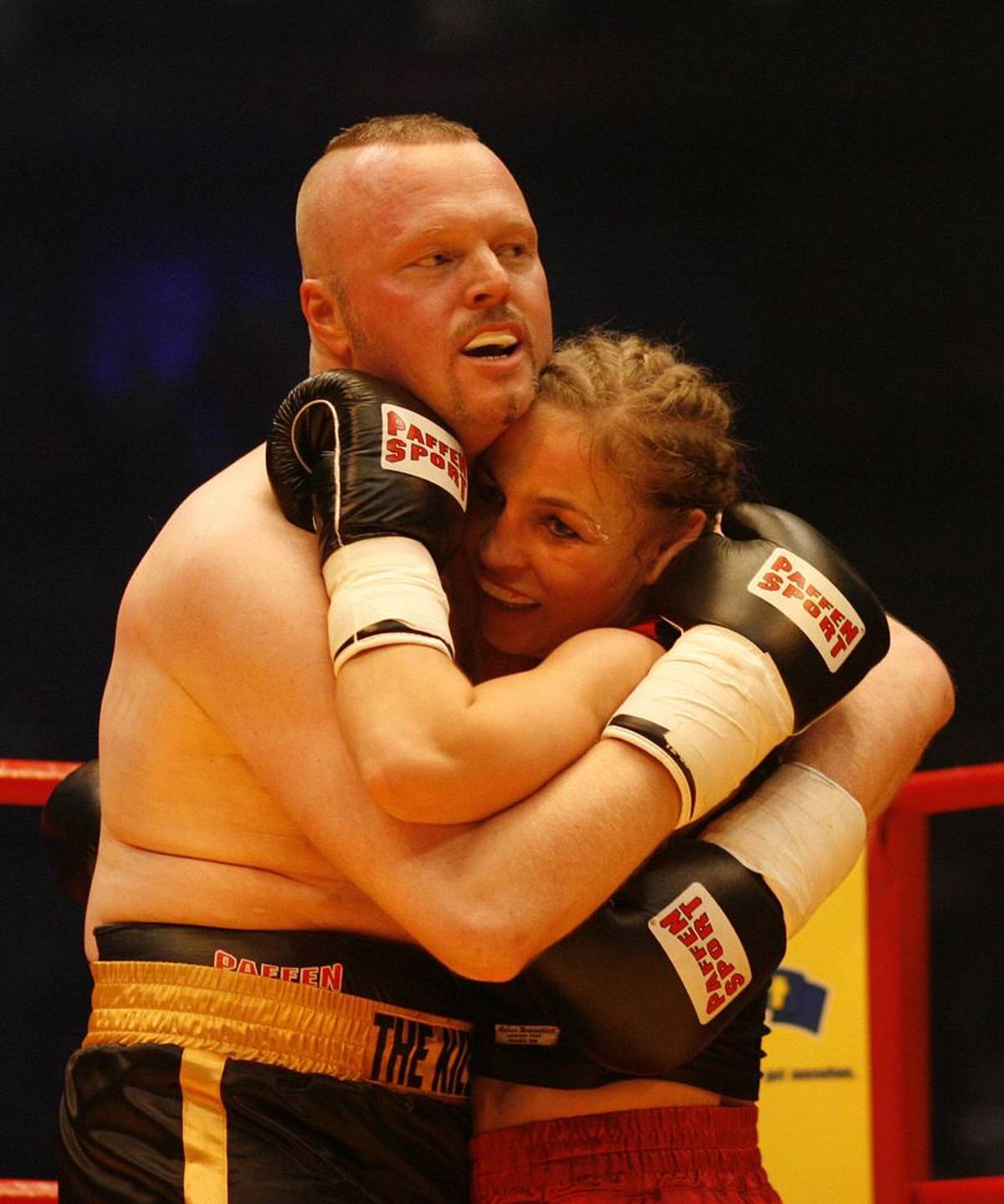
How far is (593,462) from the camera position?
71.8 inches

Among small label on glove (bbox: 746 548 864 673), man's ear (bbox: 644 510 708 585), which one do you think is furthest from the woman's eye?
small label on glove (bbox: 746 548 864 673)

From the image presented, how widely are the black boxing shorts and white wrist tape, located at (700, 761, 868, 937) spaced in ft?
1.18

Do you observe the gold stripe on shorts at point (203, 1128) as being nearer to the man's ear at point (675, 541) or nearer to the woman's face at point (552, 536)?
the woman's face at point (552, 536)

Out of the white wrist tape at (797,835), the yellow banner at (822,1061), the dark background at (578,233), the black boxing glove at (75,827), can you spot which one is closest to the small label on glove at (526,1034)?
the white wrist tape at (797,835)

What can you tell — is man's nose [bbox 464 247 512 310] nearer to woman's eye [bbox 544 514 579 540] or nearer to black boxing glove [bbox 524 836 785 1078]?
woman's eye [bbox 544 514 579 540]

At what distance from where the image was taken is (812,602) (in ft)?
5.54

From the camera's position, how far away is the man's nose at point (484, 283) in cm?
184

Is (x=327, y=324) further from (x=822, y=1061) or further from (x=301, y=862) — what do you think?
(x=822, y=1061)

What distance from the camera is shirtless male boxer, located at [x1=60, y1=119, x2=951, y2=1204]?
1507 millimetres

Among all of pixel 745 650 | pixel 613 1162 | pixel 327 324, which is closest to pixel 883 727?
pixel 745 650

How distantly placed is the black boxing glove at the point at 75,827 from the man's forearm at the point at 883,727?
0.87 metres

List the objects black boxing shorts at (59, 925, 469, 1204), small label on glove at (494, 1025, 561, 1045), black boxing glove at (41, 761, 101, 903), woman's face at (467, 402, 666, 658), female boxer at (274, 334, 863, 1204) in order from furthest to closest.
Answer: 1. black boxing glove at (41, 761, 101, 903)
2. woman's face at (467, 402, 666, 658)
3. small label on glove at (494, 1025, 561, 1045)
4. black boxing shorts at (59, 925, 469, 1204)
5. female boxer at (274, 334, 863, 1204)

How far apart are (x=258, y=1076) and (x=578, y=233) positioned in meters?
4.35

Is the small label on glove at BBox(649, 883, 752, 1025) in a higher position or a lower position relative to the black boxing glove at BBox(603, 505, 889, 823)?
lower
